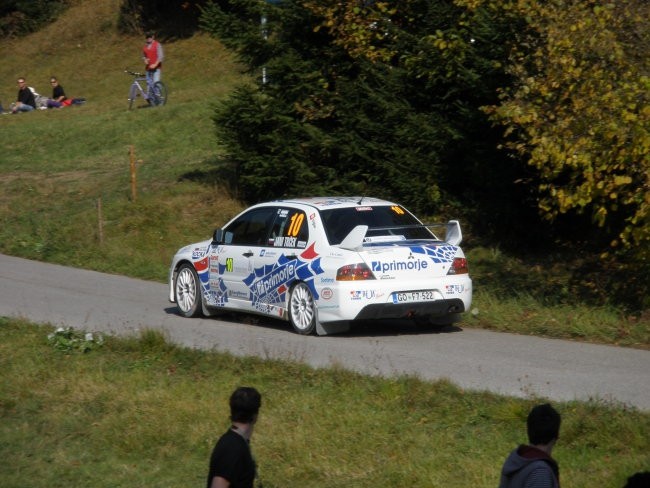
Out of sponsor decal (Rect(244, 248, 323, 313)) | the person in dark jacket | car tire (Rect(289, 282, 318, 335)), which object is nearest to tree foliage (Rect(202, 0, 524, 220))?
sponsor decal (Rect(244, 248, 323, 313))

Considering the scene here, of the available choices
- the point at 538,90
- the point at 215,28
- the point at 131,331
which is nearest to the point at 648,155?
the point at 538,90

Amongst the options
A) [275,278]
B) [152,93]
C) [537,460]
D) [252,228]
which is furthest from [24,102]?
[537,460]

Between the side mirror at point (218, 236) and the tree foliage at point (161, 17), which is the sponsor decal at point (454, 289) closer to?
the side mirror at point (218, 236)

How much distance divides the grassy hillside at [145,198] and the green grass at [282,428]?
13.6 feet

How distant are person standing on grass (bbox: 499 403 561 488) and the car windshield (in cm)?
774

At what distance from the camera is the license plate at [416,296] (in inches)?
500

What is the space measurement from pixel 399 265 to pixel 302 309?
1.33 m

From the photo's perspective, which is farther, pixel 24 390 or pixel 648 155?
pixel 648 155

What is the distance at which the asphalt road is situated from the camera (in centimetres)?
1026

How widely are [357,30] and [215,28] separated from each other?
125 inches

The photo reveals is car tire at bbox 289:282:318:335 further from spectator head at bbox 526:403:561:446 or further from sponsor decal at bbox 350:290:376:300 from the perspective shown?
spectator head at bbox 526:403:561:446

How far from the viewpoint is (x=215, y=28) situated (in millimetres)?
20734

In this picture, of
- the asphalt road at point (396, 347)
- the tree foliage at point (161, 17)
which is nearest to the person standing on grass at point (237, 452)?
the asphalt road at point (396, 347)

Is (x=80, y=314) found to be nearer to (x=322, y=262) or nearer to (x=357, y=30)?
(x=322, y=262)
